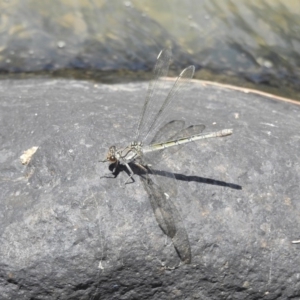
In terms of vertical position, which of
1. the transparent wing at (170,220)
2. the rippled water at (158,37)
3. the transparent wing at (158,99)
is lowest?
the rippled water at (158,37)

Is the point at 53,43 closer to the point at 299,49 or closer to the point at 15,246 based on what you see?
the point at 299,49

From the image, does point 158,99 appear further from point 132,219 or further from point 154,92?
point 132,219

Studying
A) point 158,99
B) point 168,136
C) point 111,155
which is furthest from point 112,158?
point 158,99

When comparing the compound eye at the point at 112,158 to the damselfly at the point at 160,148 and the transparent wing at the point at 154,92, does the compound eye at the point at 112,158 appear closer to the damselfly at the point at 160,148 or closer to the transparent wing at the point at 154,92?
the damselfly at the point at 160,148

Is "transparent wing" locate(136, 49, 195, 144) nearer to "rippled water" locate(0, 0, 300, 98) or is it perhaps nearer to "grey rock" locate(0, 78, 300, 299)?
"grey rock" locate(0, 78, 300, 299)

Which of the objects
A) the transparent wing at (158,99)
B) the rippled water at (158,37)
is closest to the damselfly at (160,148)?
the transparent wing at (158,99)

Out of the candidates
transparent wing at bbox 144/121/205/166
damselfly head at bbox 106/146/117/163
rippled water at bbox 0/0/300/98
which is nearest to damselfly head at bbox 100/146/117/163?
damselfly head at bbox 106/146/117/163
